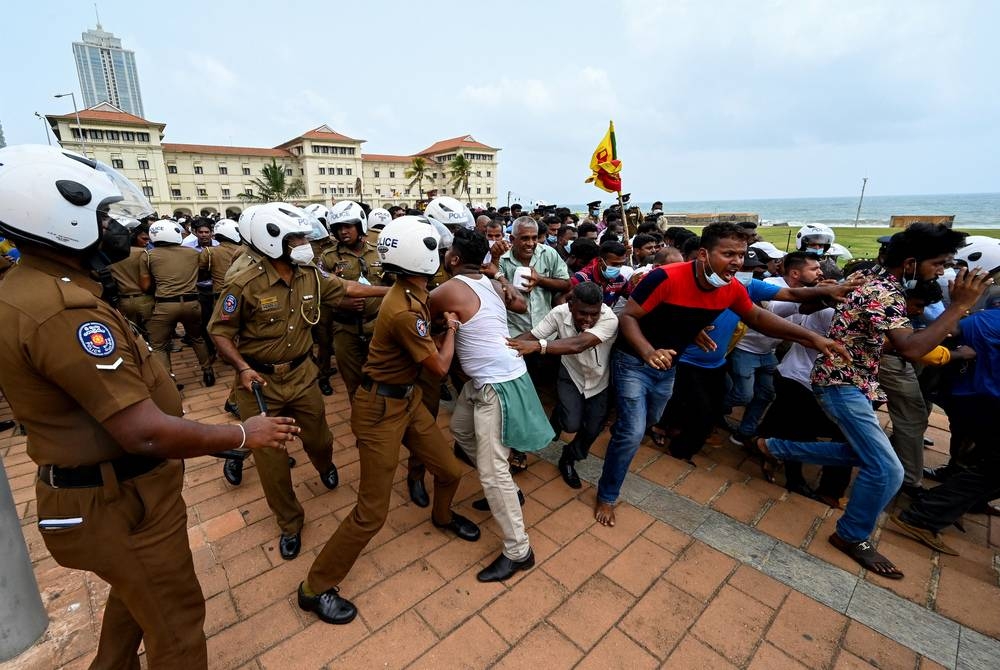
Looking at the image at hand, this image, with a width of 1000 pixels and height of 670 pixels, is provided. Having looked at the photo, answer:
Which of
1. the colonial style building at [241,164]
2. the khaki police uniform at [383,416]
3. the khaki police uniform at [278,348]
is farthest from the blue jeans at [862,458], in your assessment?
the colonial style building at [241,164]

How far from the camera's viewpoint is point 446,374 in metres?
2.67

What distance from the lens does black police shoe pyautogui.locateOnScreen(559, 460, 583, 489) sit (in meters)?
3.74

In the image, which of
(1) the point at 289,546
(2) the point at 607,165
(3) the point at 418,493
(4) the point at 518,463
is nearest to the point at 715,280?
(4) the point at 518,463

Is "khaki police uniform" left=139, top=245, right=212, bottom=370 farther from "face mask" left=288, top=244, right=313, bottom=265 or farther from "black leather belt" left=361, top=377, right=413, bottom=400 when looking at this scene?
"black leather belt" left=361, top=377, right=413, bottom=400

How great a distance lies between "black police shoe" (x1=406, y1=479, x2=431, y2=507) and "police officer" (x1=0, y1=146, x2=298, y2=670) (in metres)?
1.69

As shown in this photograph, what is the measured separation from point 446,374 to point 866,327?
273 centimetres

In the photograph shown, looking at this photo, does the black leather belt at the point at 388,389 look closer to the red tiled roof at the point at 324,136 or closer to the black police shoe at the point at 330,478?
the black police shoe at the point at 330,478

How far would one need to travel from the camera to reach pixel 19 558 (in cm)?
214

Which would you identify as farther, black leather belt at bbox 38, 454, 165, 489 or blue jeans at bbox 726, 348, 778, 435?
blue jeans at bbox 726, 348, 778, 435

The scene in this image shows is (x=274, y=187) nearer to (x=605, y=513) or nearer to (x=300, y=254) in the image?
(x=300, y=254)

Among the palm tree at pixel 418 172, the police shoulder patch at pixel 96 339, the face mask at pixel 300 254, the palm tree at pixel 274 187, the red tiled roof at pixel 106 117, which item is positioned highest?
the red tiled roof at pixel 106 117

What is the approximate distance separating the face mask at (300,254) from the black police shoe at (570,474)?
2599mm

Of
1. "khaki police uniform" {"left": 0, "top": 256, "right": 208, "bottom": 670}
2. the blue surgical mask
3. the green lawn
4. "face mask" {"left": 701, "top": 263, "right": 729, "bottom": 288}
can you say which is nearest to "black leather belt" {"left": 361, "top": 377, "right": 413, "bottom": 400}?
"khaki police uniform" {"left": 0, "top": 256, "right": 208, "bottom": 670}

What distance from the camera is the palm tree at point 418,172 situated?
194ft
